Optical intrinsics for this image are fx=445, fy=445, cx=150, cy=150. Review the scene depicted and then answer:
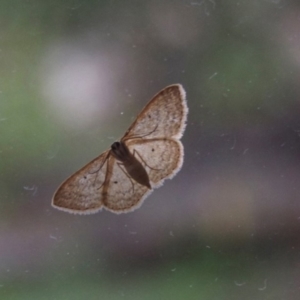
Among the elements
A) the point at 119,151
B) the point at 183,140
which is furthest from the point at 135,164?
the point at 183,140

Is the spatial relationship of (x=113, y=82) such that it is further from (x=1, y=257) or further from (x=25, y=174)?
(x=1, y=257)

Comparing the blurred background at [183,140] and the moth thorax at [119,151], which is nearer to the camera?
the moth thorax at [119,151]

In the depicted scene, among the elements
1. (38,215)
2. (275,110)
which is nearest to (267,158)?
(275,110)

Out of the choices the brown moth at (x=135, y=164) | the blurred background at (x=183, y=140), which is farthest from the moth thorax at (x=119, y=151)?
the blurred background at (x=183, y=140)

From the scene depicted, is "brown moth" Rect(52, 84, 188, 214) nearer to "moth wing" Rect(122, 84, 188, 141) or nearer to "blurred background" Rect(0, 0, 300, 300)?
"moth wing" Rect(122, 84, 188, 141)

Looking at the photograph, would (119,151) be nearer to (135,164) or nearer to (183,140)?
(135,164)

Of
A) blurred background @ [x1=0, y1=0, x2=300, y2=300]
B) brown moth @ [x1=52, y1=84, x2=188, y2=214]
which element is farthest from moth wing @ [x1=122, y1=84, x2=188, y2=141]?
blurred background @ [x1=0, y1=0, x2=300, y2=300]

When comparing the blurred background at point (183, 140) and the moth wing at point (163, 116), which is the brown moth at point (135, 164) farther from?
the blurred background at point (183, 140)
